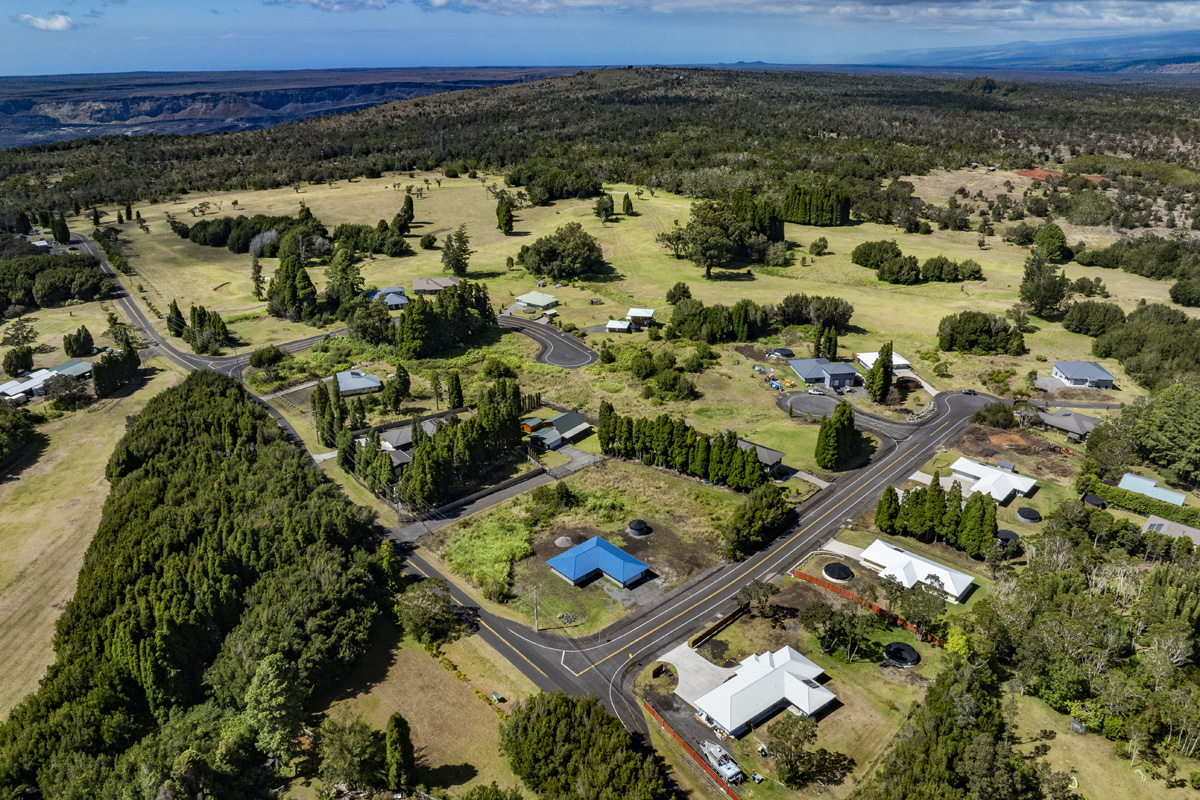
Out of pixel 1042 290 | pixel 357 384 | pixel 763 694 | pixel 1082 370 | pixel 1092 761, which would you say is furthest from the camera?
pixel 1042 290

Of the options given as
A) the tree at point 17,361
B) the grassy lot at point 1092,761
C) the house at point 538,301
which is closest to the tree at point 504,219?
the house at point 538,301

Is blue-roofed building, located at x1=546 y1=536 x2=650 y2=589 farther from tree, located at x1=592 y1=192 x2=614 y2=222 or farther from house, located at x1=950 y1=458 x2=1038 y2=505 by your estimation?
tree, located at x1=592 y1=192 x2=614 y2=222

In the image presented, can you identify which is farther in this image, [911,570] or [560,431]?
[560,431]

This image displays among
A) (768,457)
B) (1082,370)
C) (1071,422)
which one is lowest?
(1071,422)

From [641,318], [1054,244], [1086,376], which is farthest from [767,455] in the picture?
[1054,244]

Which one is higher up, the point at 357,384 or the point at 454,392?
the point at 454,392

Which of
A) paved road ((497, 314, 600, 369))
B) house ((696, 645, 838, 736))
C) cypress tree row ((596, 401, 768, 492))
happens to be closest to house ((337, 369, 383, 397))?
paved road ((497, 314, 600, 369))

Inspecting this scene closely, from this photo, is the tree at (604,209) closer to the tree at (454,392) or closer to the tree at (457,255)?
the tree at (457,255)

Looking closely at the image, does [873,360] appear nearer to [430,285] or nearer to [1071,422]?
[1071,422]
